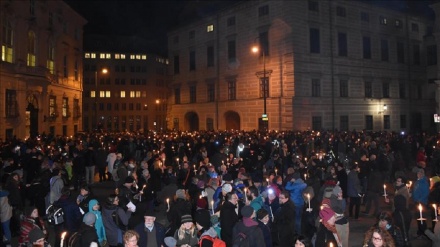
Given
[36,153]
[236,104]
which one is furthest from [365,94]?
[36,153]

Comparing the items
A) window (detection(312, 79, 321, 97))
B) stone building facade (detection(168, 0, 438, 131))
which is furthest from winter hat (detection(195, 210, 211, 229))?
window (detection(312, 79, 321, 97))

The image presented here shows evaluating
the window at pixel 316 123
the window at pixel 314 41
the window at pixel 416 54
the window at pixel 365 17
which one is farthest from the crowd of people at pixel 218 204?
the window at pixel 416 54

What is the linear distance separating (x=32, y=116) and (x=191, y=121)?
→ 67.6 feet

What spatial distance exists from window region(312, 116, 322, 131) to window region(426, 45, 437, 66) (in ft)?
65.8

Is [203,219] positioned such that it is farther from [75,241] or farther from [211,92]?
[211,92]

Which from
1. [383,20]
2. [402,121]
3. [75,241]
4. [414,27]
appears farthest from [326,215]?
[414,27]

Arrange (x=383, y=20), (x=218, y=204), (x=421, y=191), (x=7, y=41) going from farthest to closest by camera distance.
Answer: (x=383, y=20) < (x=7, y=41) < (x=421, y=191) < (x=218, y=204)

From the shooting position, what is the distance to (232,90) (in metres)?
42.8

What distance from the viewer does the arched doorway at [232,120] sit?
43119 millimetres

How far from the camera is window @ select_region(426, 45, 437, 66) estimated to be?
47.5m

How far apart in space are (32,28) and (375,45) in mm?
34697

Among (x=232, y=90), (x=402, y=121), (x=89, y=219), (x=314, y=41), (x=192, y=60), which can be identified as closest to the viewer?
(x=89, y=219)

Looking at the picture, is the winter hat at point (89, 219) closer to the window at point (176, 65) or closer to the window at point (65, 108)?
the window at point (65, 108)

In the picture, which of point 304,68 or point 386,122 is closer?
point 304,68
